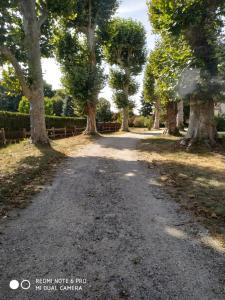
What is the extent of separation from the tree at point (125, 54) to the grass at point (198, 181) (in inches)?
875

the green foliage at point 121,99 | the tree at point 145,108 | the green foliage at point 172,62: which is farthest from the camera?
the tree at point 145,108

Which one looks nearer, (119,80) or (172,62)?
(172,62)

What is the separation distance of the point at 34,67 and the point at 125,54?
21468 millimetres

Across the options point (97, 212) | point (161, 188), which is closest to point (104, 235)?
point (97, 212)

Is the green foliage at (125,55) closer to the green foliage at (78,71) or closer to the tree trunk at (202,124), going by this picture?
the green foliage at (78,71)

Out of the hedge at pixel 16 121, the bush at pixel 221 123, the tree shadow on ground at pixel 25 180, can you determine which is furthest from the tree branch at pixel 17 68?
the bush at pixel 221 123

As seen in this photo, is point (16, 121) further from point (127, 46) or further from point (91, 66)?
point (127, 46)

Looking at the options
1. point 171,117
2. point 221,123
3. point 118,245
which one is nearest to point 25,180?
point 118,245

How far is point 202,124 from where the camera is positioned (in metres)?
15.1

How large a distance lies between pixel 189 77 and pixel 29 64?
29.8ft

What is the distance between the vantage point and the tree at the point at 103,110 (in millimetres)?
46938

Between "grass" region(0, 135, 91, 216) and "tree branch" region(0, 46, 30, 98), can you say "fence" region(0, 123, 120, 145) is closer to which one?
"tree branch" region(0, 46, 30, 98)

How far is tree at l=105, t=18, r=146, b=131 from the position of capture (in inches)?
1262

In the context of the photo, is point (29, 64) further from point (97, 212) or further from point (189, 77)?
point (97, 212)
